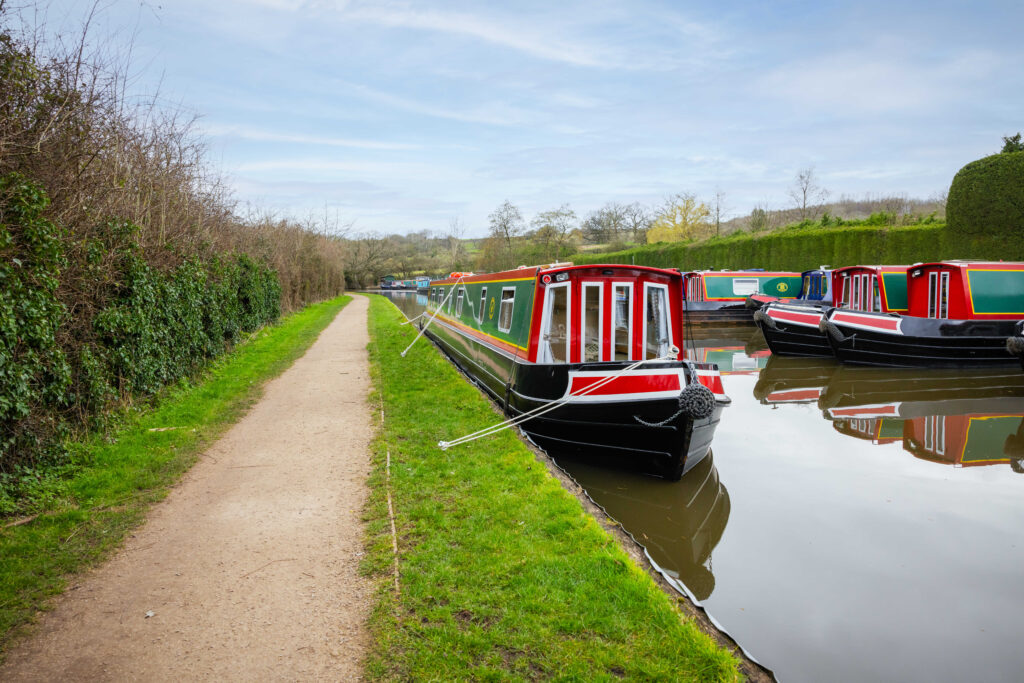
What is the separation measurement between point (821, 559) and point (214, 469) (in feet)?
16.2

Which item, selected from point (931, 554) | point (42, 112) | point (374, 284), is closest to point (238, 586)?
point (42, 112)

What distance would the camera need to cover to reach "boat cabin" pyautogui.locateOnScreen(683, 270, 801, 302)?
21797mm

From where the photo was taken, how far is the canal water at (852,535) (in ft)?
11.5

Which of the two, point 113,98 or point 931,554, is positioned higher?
point 113,98

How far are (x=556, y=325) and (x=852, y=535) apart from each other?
3339 millimetres

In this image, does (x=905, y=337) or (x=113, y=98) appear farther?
(x=905, y=337)

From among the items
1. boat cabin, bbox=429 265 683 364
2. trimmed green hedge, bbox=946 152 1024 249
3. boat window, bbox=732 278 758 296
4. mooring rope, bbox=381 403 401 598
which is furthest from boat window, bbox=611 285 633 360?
boat window, bbox=732 278 758 296

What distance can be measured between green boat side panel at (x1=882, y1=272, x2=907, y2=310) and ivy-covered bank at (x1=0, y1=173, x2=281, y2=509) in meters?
14.7

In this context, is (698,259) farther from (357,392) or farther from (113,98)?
(113,98)

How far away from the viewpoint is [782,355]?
1502cm

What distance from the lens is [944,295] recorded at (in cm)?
1262

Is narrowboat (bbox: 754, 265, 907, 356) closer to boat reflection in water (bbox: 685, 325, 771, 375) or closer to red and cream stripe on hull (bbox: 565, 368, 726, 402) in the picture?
boat reflection in water (bbox: 685, 325, 771, 375)

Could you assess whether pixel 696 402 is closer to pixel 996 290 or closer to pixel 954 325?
pixel 954 325

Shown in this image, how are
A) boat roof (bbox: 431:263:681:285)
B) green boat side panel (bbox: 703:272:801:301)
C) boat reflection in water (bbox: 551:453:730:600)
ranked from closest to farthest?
boat reflection in water (bbox: 551:453:730:600)
boat roof (bbox: 431:263:681:285)
green boat side panel (bbox: 703:272:801:301)
